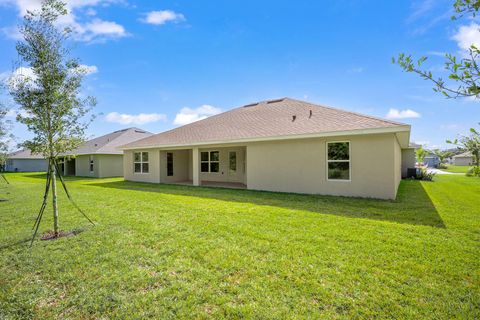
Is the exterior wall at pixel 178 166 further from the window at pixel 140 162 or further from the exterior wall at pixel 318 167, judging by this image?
the exterior wall at pixel 318 167

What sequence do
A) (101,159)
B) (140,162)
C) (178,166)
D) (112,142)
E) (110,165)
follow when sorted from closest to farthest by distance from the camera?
(140,162) < (178,166) < (101,159) < (110,165) < (112,142)

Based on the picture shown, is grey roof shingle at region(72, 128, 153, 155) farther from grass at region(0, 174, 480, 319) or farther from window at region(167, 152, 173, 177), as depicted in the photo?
grass at region(0, 174, 480, 319)

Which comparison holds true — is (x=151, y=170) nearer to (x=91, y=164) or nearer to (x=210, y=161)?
(x=210, y=161)

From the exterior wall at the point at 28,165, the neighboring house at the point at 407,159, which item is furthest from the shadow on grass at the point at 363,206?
the exterior wall at the point at 28,165

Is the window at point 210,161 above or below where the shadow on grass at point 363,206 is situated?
above

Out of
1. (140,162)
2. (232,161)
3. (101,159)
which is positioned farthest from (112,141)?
(232,161)

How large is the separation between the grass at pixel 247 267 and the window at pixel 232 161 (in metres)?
9.80

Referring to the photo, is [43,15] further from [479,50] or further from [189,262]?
[479,50]

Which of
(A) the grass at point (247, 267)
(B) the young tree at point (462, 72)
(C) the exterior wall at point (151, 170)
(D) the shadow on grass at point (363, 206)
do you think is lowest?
(A) the grass at point (247, 267)

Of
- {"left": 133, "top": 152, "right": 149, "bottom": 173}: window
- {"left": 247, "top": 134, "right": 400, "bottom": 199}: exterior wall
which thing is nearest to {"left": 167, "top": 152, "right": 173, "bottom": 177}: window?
{"left": 133, "top": 152, "right": 149, "bottom": 173}: window

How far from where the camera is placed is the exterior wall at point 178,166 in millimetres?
17500

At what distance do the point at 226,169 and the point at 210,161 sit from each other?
5.12 ft

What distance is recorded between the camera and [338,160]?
10703 mm

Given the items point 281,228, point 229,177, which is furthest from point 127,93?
point 281,228
